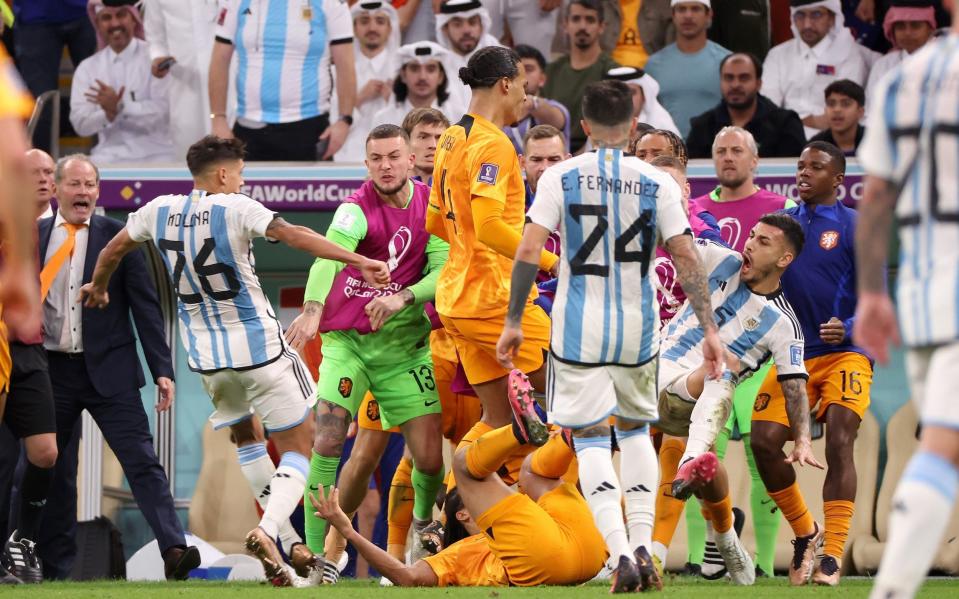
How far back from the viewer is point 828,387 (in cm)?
743

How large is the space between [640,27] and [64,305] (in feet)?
16.5

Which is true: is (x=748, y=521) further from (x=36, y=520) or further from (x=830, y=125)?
(x=36, y=520)

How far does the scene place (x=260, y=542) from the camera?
241 inches

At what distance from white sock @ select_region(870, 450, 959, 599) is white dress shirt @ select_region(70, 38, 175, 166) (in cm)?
812

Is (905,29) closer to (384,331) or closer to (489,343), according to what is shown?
(384,331)

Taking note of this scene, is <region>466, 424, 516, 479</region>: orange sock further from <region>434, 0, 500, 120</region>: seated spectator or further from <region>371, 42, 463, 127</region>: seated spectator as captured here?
<region>434, 0, 500, 120</region>: seated spectator

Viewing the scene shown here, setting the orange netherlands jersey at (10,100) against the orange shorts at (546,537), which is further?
the orange shorts at (546,537)

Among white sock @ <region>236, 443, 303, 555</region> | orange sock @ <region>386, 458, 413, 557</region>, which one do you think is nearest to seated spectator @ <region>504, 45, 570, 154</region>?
orange sock @ <region>386, 458, 413, 557</region>

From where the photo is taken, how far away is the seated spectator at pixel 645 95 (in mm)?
9922

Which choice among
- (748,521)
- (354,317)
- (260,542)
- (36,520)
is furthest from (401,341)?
(748,521)

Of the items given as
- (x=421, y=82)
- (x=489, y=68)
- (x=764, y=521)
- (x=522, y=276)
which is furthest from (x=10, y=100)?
(x=421, y=82)

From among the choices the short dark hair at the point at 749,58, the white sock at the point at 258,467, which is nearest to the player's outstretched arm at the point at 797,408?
the white sock at the point at 258,467

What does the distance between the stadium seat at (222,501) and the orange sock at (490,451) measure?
4.24 metres

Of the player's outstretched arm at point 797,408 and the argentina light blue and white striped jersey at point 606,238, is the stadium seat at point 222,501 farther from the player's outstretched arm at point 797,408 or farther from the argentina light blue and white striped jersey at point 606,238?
the argentina light blue and white striped jersey at point 606,238
